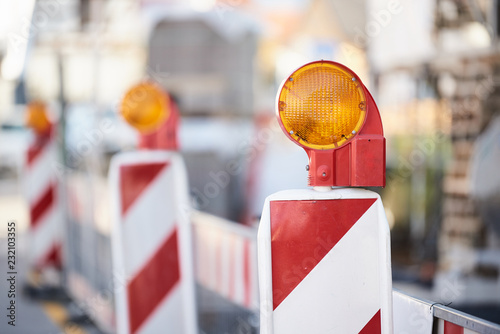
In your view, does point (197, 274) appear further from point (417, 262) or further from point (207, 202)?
point (207, 202)

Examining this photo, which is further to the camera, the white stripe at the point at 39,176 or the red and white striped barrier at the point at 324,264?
the white stripe at the point at 39,176

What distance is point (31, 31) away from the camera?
5195 mm

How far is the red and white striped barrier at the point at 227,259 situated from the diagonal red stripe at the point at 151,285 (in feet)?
1.01

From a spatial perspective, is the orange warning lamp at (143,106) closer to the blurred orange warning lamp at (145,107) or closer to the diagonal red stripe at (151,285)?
the blurred orange warning lamp at (145,107)

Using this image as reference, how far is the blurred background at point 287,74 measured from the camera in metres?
5.25

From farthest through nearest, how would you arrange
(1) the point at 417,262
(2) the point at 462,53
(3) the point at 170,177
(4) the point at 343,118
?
(1) the point at 417,262
(2) the point at 462,53
(3) the point at 170,177
(4) the point at 343,118

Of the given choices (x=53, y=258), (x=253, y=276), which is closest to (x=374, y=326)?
(x=253, y=276)

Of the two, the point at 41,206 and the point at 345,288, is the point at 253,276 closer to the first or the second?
the point at 345,288

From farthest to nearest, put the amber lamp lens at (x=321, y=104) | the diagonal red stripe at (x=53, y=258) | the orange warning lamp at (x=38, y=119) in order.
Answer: the diagonal red stripe at (x=53, y=258), the orange warning lamp at (x=38, y=119), the amber lamp lens at (x=321, y=104)

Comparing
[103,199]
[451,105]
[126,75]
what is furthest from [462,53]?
[126,75]

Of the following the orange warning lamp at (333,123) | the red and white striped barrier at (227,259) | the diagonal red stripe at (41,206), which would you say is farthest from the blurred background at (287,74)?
the orange warning lamp at (333,123)

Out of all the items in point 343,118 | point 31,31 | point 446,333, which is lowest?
point 446,333

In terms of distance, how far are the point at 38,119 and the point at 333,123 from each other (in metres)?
4.62

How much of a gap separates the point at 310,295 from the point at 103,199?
3374mm
